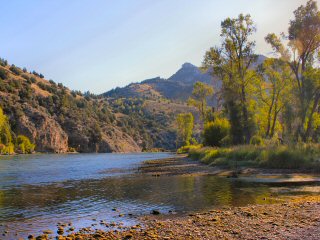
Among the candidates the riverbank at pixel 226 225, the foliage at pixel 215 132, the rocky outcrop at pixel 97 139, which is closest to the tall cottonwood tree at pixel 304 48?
the foliage at pixel 215 132

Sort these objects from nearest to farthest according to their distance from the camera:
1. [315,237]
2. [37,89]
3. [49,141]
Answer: [315,237] < [49,141] < [37,89]

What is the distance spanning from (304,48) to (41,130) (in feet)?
283

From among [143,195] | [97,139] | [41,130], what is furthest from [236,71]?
[97,139]

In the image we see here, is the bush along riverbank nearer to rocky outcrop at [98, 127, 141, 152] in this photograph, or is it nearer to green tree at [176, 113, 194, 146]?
green tree at [176, 113, 194, 146]

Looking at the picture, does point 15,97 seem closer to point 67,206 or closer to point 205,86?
point 205,86

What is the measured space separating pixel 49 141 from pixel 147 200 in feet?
323

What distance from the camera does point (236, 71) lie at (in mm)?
47031

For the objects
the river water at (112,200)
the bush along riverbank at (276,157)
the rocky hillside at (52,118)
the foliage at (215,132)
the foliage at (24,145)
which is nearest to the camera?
the river water at (112,200)

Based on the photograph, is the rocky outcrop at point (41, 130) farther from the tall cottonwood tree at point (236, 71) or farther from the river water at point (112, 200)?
the river water at point (112, 200)

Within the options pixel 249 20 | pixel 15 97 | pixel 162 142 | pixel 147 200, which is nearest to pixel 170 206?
pixel 147 200

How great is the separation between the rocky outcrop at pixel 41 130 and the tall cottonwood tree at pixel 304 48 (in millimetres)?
78695

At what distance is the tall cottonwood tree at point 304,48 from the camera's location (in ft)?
134

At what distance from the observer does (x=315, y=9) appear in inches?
Answer: 1608

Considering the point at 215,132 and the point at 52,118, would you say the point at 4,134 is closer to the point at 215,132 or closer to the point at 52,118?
the point at 52,118
